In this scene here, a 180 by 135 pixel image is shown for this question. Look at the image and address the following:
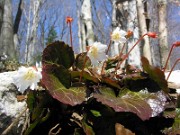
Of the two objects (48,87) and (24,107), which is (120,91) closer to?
(48,87)

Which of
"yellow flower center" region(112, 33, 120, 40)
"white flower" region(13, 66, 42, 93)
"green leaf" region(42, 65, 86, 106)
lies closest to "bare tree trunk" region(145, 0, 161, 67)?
"yellow flower center" region(112, 33, 120, 40)

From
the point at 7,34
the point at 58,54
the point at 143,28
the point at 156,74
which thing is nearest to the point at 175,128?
the point at 156,74

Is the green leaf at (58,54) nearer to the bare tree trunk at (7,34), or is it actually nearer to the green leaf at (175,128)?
the green leaf at (175,128)

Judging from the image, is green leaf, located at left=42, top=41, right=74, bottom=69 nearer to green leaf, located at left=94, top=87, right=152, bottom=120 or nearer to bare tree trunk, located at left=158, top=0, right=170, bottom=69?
green leaf, located at left=94, top=87, right=152, bottom=120

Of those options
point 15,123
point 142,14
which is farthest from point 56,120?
point 142,14

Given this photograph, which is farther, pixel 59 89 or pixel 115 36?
pixel 115 36

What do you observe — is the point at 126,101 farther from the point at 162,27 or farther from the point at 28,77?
the point at 162,27
